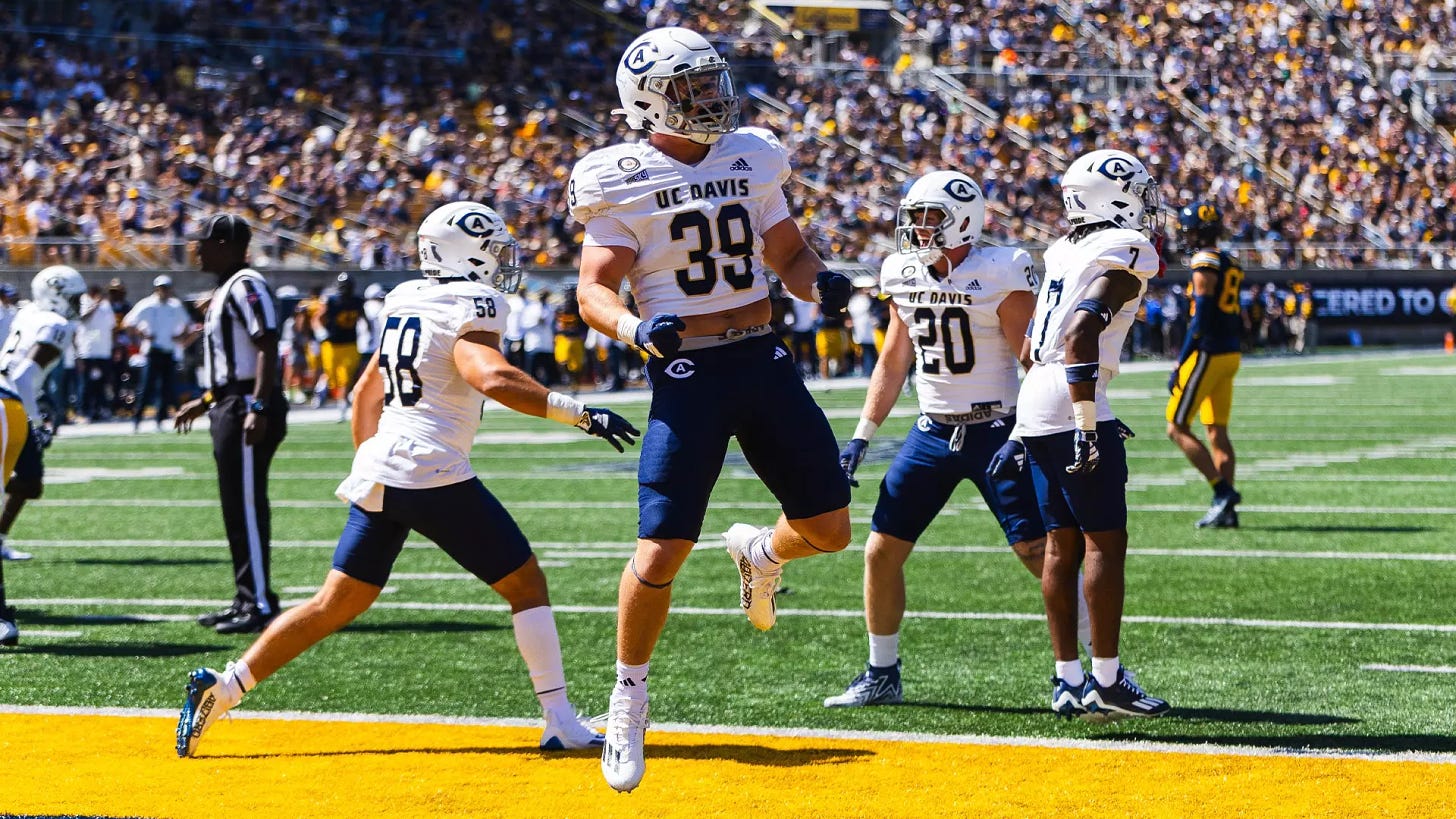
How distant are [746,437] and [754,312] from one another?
1.07 ft

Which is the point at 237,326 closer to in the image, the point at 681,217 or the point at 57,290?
the point at 57,290

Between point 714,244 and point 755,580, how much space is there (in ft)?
3.51

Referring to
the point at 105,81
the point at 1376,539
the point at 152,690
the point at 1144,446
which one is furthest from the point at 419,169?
the point at 152,690

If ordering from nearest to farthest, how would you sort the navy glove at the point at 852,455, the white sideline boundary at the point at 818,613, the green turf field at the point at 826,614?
the navy glove at the point at 852,455 → the green turf field at the point at 826,614 → the white sideline boundary at the point at 818,613

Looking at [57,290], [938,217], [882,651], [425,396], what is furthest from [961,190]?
[57,290]

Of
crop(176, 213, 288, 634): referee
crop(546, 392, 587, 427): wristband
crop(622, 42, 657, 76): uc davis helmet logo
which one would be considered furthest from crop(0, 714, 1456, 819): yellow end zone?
crop(176, 213, 288, 634): referee

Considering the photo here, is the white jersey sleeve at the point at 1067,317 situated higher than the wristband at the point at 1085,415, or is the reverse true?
the white jersey sleeve at the point at 1067,317

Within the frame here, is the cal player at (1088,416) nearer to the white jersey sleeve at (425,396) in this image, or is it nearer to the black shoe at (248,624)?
the white jersey sleeve at (425,396)

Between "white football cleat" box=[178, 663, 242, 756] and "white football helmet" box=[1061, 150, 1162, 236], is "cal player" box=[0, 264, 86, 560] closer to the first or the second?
"white football cleat" box=[178, 663, 242, 756]

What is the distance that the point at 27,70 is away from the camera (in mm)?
30922

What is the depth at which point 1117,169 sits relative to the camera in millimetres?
5570

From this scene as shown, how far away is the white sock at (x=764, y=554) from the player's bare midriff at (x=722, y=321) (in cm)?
71

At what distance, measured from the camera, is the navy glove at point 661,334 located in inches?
167

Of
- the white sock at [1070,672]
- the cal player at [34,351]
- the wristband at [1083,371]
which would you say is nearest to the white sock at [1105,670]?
the white sock at [1070,672]
